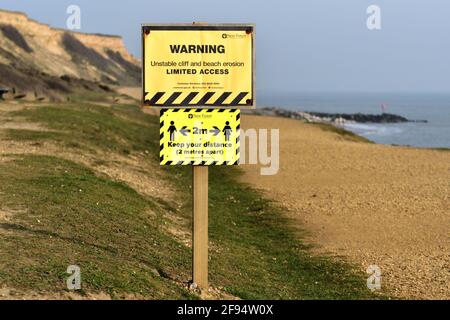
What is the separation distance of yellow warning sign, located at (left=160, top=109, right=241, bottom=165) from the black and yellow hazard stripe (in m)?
0.11

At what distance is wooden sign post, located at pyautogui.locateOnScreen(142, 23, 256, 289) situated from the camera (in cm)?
947

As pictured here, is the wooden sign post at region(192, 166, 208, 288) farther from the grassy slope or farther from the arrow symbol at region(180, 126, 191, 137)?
the arrow symbol at region(180, 126, 191, 137)

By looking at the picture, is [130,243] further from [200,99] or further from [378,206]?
[378,206]

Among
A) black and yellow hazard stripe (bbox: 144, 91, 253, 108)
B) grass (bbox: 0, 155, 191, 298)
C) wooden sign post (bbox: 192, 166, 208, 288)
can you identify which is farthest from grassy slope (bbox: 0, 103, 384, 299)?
black and yellow hazard stripe (bbox: 144, 91, 253, 108)

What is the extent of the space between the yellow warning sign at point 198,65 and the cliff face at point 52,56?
46169mm

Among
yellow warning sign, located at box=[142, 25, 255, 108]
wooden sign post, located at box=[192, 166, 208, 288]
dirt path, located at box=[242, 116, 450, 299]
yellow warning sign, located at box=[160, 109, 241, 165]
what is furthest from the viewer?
dirt path, located at box=[242, 116, 450, 299]

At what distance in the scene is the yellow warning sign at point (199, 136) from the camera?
9.70 m

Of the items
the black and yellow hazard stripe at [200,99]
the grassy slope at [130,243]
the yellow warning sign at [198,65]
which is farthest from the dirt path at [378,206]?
the yellow warning sign at [198,65]

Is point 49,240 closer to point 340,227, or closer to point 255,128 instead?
point 340,227

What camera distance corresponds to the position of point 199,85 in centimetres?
957

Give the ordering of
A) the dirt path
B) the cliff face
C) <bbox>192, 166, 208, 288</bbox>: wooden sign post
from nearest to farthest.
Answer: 1. <bbox>192, 166, 208, 288</bbox>: wooden sign post
2. the dirt path
3. the cliff face

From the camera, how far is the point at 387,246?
1517cm
